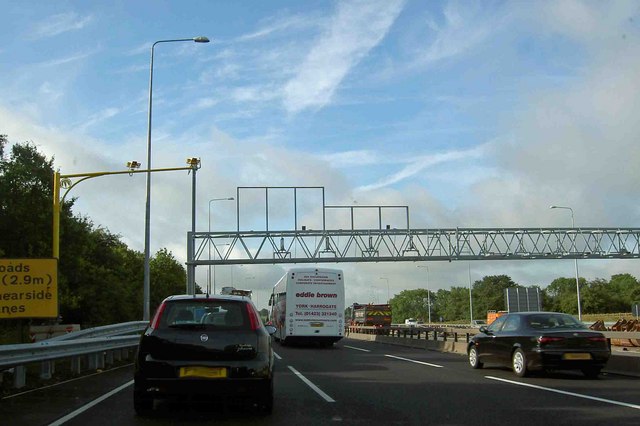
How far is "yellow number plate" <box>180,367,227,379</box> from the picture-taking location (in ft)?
28.4

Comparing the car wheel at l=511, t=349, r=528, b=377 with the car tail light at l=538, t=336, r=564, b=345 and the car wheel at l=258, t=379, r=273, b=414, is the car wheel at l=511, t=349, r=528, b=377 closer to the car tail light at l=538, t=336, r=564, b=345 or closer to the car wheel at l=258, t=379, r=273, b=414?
the car tail light at l=538, t=336, r=564, b=345

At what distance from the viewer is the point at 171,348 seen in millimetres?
8734

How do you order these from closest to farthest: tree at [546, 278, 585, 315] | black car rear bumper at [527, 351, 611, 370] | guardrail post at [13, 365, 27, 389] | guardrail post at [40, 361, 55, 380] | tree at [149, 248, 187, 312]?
guardrail post at [13, 365, 27, 389] < guardrail post at [40, 361, 55, 380] < black car rear bumper at [527, 351, 611, 370] < tree at [149, 248, 187, 312] < tree at [546, 278, 585, 315]

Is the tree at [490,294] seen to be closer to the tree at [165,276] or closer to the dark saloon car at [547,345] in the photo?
the tree at [165,276]

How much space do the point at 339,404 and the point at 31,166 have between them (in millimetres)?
37700

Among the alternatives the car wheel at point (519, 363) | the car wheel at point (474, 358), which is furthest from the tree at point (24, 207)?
the car wheel at point (519, 363)

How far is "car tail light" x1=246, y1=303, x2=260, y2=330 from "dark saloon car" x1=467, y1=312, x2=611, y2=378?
796 cm

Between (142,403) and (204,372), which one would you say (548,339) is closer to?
(204,372)

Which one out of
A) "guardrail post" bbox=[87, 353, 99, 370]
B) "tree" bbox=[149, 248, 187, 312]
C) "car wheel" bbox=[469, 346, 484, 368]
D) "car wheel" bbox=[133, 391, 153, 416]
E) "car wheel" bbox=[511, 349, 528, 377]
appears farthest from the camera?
"tree" bbox=[149, 248, 187, 312]

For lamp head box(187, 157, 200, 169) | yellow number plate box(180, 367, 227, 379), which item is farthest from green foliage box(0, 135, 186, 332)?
yellow number plate box(180, 367, 227, 379)

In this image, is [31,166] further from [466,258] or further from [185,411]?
[185,411]

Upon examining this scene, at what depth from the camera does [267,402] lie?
30.1ft

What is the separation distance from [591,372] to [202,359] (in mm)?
10217

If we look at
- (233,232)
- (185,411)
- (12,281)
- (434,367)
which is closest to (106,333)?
(12,281)
